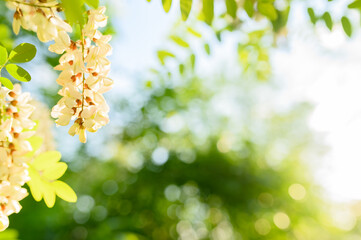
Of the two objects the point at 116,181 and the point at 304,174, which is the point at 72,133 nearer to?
the point at 116,181

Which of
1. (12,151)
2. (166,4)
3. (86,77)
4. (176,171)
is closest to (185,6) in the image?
(166,4)

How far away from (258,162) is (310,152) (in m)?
0.67

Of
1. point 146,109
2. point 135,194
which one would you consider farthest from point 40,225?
point 146,109

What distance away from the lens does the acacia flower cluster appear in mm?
431

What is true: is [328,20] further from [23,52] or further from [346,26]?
[23,52]

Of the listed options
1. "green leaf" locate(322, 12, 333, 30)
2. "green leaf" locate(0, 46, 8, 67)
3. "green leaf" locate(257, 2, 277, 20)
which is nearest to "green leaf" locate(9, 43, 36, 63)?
"green leaf" locate(0, 46, 8, 67)

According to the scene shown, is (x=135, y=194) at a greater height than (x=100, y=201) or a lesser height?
greater

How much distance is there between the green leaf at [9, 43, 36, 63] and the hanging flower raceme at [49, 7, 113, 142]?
0.14 ft

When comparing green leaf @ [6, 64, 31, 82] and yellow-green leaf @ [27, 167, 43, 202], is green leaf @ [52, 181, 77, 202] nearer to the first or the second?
yellow-green leaf @ [27, 167, 43, 202]

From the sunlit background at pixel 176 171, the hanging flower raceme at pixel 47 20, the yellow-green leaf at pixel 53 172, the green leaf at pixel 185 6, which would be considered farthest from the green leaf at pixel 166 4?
the sunlit background at pixel 176 171

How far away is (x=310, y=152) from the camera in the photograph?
2.59 meters

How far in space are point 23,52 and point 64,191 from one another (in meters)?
0.20

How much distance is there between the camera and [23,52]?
438 mm

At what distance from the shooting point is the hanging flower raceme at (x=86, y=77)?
16.1 inches
